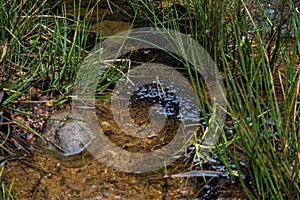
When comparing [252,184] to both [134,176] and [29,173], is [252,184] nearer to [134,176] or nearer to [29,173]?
[134,176]

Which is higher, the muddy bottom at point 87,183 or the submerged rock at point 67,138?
the submerged rock at point 67,138

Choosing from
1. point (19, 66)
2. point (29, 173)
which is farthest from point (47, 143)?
point (19, 66)

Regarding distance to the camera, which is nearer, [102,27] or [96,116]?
[96,116]

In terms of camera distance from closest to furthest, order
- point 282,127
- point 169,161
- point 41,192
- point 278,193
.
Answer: point 278,193
point 282,127
point 41,192
point 169,161

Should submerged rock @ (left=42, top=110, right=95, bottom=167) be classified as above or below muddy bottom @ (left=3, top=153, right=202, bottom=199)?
above

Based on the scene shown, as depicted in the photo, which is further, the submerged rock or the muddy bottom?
the submerged rock

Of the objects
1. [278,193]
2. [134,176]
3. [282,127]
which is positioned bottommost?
[134,176]

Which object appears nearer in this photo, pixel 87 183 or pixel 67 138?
pixel 87 183

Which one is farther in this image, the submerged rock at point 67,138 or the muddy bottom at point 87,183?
the submerged rock at point 67,138

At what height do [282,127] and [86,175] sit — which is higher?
[282,127]

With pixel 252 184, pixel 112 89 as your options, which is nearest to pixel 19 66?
pixel 112 89

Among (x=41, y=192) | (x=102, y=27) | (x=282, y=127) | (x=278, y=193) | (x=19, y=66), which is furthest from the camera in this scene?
(x=102, y=27)
